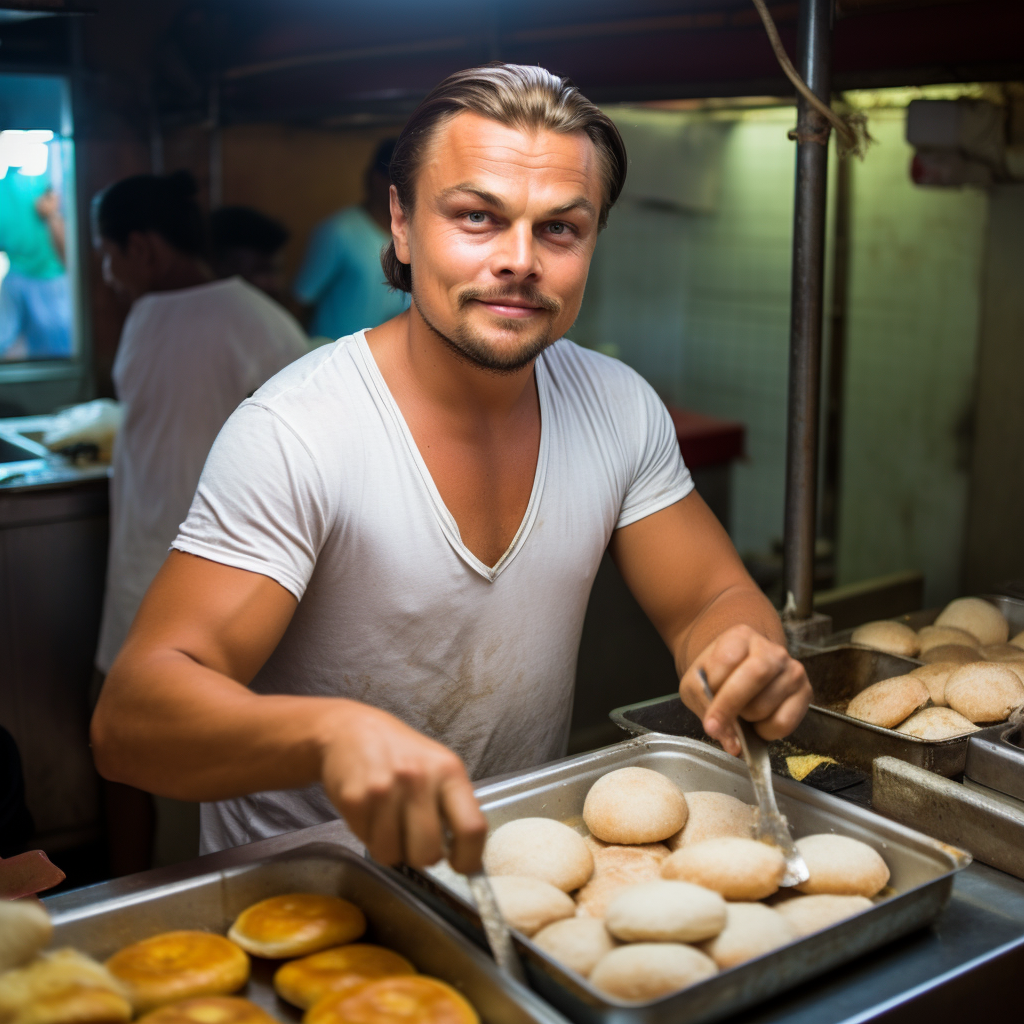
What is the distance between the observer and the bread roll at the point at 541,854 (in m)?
1.10

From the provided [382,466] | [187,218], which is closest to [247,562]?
[382,466]

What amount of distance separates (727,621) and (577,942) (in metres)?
0.66

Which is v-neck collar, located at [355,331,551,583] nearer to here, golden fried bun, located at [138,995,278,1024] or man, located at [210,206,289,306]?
golden fried bun, located at [138,995,278,1024]

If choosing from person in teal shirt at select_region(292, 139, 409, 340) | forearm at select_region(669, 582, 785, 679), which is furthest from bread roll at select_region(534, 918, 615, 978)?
person in teal shirt at select_region(292, 139, 409, 340)

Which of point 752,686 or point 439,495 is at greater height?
point 439,495

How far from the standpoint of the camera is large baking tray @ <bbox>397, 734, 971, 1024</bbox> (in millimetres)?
875

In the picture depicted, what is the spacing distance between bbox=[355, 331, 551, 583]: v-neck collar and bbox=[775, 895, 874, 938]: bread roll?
621mm

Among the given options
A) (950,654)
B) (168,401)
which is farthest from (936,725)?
(168,401)

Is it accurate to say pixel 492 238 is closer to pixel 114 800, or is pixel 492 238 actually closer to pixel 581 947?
pixel 581 947

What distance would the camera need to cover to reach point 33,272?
4469 mm

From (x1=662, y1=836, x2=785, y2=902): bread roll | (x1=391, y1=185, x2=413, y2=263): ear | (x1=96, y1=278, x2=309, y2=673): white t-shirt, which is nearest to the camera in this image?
(x1=662, y1=836, x2=785, y2=902): bread roll

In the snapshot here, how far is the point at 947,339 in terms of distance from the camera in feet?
13.0

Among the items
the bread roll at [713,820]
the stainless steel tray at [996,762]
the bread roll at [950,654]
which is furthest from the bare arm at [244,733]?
the bread roll at [950,654]

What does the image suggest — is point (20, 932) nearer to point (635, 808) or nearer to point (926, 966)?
point (635, 808)
